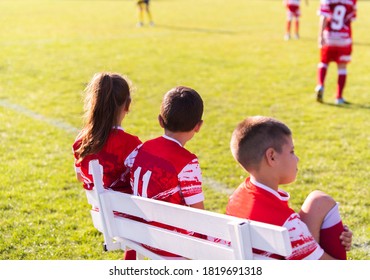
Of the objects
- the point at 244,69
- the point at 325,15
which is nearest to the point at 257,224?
the point at 325,15

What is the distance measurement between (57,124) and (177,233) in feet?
18.2

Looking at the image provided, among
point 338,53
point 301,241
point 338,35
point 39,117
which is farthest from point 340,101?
point 301,241

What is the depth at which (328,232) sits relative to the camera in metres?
2.79

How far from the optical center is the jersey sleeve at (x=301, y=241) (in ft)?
8.47

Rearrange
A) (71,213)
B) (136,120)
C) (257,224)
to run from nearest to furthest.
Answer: (257,224)
(71,213)
(136,120)

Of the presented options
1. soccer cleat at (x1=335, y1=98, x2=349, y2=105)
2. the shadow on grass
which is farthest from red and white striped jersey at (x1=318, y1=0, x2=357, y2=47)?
the shadow on grass

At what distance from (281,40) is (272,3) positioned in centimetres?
1575

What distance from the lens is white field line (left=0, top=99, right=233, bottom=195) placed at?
5628mm

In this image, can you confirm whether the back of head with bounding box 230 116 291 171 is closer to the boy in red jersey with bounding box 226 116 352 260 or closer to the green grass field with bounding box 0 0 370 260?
the boy in red jersey with bounding box 226 116 352 260

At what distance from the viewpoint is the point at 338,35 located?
Answer: 916 centimetres

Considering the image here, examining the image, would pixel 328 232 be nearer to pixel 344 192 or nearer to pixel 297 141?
pixel 344 192

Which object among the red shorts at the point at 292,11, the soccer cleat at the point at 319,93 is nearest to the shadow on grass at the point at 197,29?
the red shorts at the point at 292,11

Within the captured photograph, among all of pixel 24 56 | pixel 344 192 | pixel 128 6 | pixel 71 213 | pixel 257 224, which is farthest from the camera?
pixel 128 6

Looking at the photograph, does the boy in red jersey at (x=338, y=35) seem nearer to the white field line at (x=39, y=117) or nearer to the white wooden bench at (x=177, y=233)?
the white field line at (x=39, y=117)
